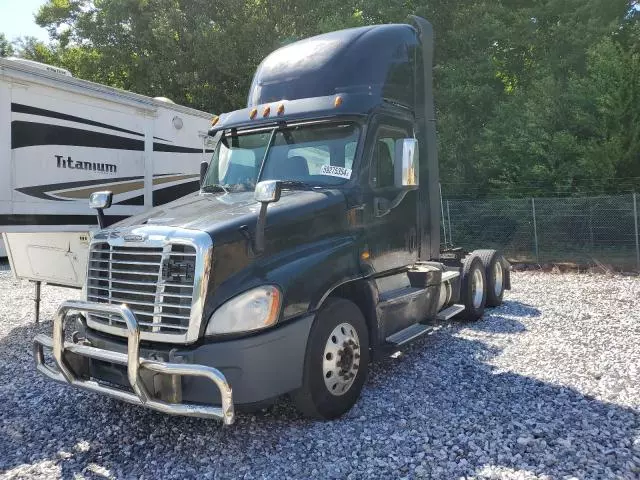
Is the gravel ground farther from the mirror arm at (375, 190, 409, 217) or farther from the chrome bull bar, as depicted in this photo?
the mirror arm at (375, 190, 409, 217)

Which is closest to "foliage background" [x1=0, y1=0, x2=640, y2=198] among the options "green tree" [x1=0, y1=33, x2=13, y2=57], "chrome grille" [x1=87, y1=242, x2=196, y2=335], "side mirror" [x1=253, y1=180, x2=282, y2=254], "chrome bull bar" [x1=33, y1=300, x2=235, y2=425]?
"green tree" [x1=0, y1=33, x2=13, y2=57]

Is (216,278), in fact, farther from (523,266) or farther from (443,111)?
(443,111)

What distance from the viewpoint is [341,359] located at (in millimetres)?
4441

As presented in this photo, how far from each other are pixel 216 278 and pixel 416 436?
1.93 meters

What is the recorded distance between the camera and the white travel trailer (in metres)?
6.82

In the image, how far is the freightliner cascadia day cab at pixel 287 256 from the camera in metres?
3.70

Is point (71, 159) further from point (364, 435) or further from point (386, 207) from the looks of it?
point (364, 435)

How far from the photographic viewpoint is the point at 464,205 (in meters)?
15.6

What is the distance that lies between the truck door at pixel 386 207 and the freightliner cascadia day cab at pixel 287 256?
19mm

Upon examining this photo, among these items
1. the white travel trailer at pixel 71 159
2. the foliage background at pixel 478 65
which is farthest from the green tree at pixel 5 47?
the white travel trailer at pixel 71 159

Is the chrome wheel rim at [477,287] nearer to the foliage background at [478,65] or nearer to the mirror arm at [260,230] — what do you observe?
the mirror arm at [260,230]

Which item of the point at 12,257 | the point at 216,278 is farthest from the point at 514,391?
the point at 12,257

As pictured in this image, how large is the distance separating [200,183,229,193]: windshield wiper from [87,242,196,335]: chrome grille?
52.8 inches

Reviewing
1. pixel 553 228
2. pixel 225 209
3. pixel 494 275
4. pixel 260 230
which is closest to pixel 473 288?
pixel 494 275
